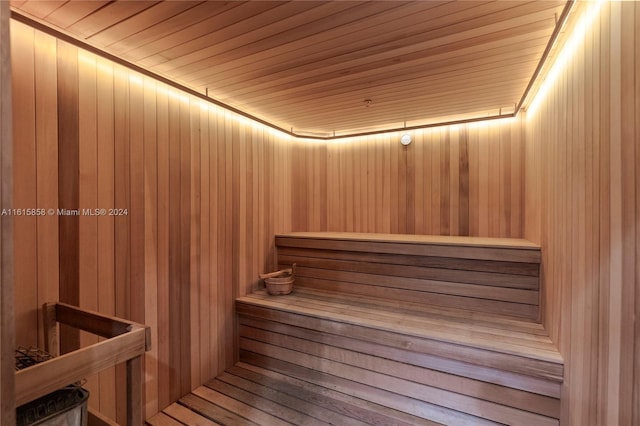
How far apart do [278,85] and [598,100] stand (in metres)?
1.85

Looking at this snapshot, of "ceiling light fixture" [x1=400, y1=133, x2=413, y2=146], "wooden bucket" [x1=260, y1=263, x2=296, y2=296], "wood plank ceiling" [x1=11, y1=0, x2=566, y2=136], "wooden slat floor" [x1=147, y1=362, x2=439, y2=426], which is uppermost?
"wood plank ceiling" [x1=11, y1=0, x2=566, y2=136]

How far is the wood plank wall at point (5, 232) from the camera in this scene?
0.64m

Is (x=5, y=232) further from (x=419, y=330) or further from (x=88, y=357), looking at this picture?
(x=419, y=330)

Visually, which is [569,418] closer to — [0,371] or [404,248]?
[404,248]

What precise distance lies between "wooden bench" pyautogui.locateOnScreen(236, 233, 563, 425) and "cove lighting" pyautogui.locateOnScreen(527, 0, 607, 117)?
1.13 metres

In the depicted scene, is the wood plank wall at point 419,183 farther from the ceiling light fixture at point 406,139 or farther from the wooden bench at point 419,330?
the wooden bench at point 419,330

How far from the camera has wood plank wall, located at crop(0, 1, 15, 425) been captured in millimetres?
645

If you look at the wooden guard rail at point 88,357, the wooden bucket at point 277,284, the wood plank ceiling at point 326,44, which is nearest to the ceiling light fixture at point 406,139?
the wood plank ceiling at point 326,44

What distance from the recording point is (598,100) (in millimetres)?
1106

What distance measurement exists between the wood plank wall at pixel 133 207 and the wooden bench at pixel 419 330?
0.52 meters

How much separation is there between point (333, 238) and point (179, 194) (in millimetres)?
1424

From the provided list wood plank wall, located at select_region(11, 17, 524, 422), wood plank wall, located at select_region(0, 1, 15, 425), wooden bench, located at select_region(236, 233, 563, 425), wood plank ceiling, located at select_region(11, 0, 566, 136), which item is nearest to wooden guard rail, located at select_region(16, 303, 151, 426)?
wood plank wall, located at select_region(11, 17, 524, 422)

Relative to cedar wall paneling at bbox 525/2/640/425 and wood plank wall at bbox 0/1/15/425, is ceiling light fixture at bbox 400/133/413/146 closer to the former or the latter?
cedar wall paneling at bbox 525/2/640/425

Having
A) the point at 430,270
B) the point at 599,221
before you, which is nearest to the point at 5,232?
the point at 599,221
